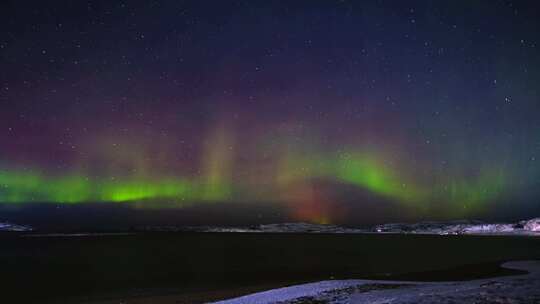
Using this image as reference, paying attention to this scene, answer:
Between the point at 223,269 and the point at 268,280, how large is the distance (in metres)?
15.7

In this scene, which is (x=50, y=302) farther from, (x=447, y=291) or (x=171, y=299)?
(x=447, y=291)

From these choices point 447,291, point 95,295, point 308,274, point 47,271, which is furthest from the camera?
point 47,271

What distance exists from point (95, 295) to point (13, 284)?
1661 centimetres

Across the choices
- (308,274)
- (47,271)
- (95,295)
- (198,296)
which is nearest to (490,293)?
(198,296)

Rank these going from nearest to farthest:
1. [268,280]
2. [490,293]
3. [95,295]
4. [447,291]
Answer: [490,293] → [447,291] → [95,295] → [268,280]

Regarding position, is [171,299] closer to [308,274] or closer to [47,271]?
[308,274]

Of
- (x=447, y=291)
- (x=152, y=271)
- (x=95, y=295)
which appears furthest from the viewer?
Result: (x=152, y=271)

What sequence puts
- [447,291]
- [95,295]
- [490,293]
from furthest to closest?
1. [95,295]
2. [447,291]
3. [490,293]

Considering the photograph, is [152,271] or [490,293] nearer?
[490,293]

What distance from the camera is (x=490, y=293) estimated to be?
2686cm

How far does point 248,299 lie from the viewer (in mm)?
30891

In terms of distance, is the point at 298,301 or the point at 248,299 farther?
the point at 248,299

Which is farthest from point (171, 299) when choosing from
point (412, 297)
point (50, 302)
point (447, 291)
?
point (447, 291)

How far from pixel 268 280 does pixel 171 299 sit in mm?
14252
